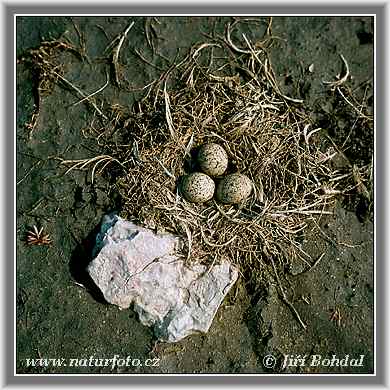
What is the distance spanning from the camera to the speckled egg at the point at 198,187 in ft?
9.09

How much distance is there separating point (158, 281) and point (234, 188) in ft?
2.11

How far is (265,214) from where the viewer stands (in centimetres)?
283

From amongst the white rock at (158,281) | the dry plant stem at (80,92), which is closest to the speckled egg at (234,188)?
the white rock at (158,281)

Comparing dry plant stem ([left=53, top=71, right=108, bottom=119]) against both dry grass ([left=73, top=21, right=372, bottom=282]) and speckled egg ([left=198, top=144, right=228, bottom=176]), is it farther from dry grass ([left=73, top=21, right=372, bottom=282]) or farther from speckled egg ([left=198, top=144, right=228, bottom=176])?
speckled egg ([left=198, top=144, right=228, bottom=176])

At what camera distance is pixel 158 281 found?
9.08ft

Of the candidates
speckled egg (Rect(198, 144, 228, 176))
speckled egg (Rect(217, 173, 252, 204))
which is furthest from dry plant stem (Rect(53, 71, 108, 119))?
speckled egg (Rect(217, 173, 252, 204))

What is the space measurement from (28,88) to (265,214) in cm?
170

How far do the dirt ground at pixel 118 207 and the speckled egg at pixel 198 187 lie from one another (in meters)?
0.48

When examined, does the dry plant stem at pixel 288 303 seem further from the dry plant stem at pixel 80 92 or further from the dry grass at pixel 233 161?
the dry plant stem at pixel 80 92

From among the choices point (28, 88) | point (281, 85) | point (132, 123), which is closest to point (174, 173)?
point (132, 123)

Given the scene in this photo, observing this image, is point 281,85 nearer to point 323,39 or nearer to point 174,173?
point 323,39

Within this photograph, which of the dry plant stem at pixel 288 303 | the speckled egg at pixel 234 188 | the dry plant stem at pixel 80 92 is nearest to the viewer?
the speckled egg at pixel 234 188

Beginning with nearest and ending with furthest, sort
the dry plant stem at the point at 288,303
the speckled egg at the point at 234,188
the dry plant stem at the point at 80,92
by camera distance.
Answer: the speckled egg at the point at 234,188 < the dry plant stem at the point at 288,303 < the dry plant stem at the point at 80,92

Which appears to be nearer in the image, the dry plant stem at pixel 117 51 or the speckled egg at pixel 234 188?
the speckled egg at pixel 234 188
